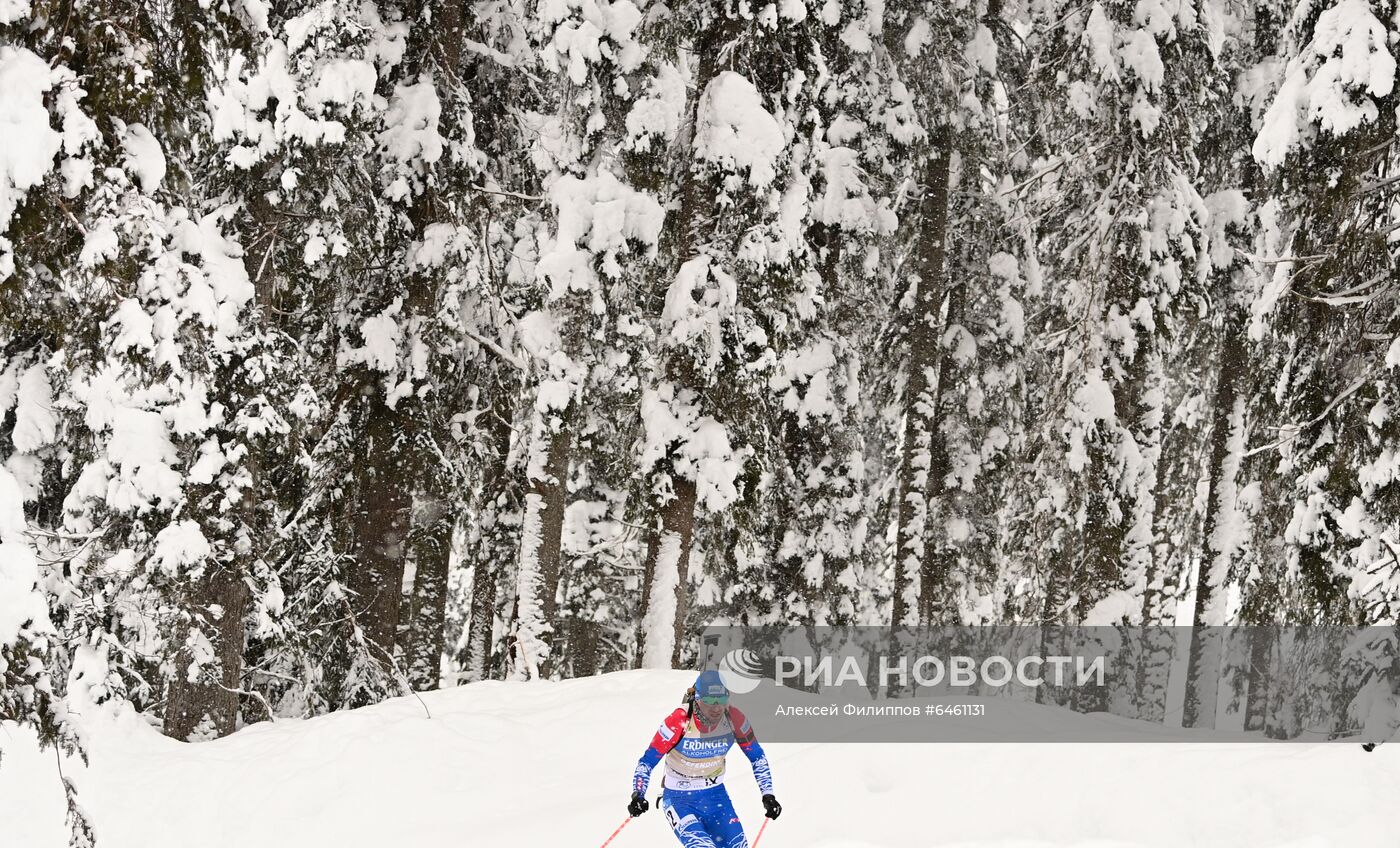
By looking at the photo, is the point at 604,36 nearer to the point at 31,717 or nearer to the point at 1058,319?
the point at 1058,319

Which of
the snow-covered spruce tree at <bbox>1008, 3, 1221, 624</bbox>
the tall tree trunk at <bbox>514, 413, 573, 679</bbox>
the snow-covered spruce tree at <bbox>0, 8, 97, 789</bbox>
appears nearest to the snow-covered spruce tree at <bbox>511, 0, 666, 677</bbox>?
the tall tree trunk at <bbox>514, 413, 573, 679</bbox>

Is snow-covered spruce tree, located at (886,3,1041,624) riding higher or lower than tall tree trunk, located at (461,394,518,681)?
higher

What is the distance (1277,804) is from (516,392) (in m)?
10.3

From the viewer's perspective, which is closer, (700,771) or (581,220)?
(700,771)

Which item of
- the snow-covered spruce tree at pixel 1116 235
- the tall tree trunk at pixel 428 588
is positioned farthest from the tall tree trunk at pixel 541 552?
the snow-covered spruce tree at pixel 1116 235

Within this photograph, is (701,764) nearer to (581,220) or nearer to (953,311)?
(581,220)

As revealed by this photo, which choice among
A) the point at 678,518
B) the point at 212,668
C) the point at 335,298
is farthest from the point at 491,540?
the point at 212,668

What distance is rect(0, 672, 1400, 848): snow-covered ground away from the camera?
7.15 meters

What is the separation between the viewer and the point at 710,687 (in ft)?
23.7

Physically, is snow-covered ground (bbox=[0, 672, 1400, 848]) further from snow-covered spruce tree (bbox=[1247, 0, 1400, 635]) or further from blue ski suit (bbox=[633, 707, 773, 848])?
snow-covered spruce tree (bbox=[1247, 0, 1400, 635])

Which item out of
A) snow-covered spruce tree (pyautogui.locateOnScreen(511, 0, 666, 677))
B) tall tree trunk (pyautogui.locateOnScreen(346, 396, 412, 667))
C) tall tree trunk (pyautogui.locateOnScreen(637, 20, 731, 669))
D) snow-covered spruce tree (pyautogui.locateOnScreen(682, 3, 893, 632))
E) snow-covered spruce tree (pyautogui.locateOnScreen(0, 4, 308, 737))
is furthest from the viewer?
tall tree trunk (pyautogui.locateOnScreen(346, 396, 412, 667))

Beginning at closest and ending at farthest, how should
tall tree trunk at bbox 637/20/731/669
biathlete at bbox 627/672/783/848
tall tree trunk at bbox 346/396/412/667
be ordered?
1. biathlete at bbox 627/672/783/848
2. tall tree trunk at bbox 637/20/731/669
3. tall tree trunk at bbox 346/396/412/667

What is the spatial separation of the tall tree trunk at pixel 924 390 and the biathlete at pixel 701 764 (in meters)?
9.08

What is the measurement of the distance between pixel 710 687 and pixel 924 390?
9278 millimetres
